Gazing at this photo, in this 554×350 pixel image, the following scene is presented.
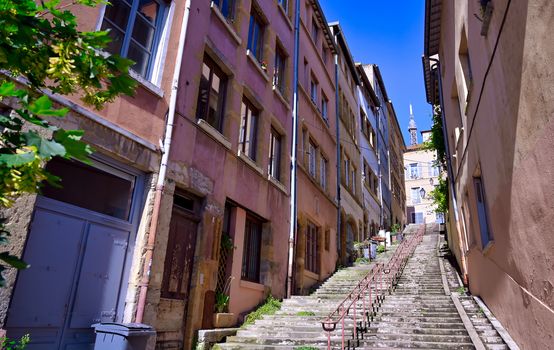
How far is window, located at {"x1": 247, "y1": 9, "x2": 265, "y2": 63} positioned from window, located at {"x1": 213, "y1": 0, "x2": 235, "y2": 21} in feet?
3.30

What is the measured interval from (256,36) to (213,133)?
15.6 feet

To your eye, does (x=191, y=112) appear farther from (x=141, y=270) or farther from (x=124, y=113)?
(x=141, y=270)

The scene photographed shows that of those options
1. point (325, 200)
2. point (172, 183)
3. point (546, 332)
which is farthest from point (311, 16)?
point (546, 332)

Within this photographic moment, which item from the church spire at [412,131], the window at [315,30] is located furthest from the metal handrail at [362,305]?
the church spire at [412,131]

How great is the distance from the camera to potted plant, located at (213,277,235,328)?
8.06 metres

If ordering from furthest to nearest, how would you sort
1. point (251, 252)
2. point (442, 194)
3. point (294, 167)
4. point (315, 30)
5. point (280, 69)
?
point (315, 30) < point (442, 194) < point (280, 69) < point (294, 167) < point (251, 252)

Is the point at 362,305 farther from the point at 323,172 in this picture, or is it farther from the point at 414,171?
the point at 414,171

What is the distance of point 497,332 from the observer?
673 centimetres

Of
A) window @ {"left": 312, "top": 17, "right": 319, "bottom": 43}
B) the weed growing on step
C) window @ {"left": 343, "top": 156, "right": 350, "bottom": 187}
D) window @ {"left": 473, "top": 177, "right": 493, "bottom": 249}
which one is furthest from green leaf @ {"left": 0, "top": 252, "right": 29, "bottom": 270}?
window @ {"left": 343, "top": 156, "right": 350, "bottom": 187}

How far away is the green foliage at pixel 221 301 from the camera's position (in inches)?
325

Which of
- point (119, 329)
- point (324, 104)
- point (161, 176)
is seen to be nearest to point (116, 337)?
point (119, 329)

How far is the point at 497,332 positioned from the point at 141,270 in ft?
19.5

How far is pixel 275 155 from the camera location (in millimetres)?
12320

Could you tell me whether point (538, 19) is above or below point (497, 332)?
above
